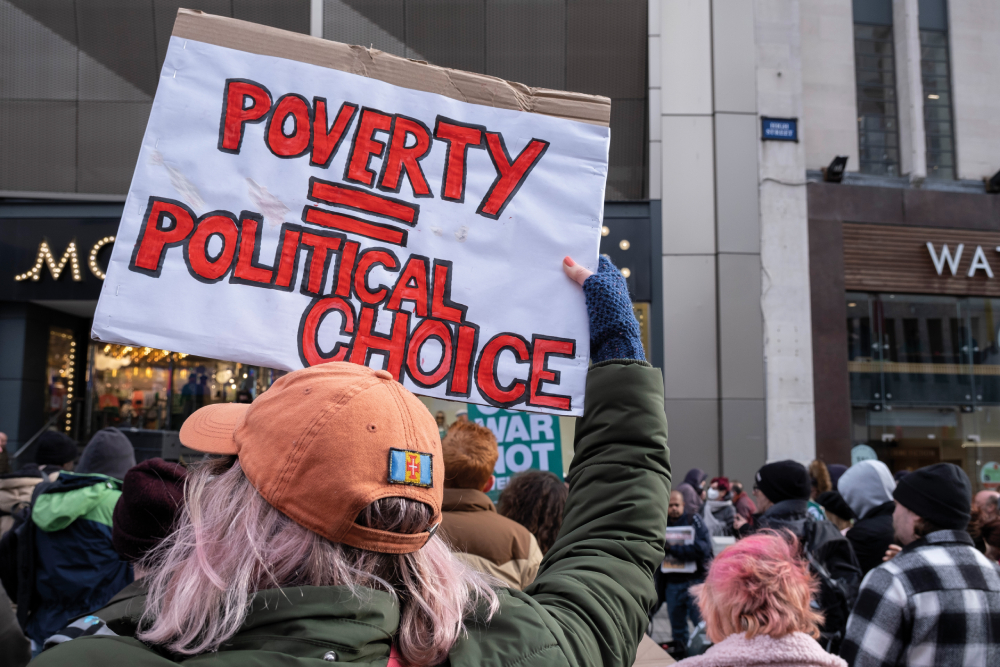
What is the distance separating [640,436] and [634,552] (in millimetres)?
239

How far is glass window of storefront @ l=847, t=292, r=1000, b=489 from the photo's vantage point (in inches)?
528

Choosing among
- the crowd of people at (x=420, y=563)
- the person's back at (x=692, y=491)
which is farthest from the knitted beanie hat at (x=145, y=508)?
the person's back at (x=692, y=491)

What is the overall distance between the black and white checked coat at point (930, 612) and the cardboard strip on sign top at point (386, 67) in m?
1.98

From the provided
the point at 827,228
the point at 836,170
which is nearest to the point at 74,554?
the point at 827,228

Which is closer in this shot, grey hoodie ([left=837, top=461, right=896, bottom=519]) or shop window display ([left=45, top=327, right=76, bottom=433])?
grey hoodie ([left=837, top=461, right=896, bottom=519])

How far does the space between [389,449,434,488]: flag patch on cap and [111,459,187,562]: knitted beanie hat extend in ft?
7.04

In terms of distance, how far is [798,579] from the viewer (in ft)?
8.34

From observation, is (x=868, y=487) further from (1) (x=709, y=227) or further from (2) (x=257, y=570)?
(1) (x=709, y=227)

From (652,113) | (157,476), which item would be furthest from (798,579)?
(652,113)

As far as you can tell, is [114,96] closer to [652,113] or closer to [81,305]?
[81,305]

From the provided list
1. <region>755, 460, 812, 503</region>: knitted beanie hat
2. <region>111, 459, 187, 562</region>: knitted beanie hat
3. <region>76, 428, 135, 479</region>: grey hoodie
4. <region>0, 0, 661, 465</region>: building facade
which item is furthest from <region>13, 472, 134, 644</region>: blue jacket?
<region>0, 0, 661, 465</region>: building facade

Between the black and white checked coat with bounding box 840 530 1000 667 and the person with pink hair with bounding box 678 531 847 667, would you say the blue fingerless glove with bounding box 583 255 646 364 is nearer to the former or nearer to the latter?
the person with pink hair with bounding box 678 531 847 667

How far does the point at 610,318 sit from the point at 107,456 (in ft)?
12.8

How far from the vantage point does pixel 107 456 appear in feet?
15.3
